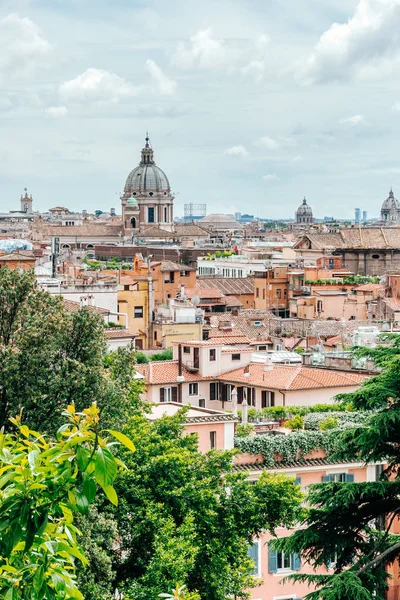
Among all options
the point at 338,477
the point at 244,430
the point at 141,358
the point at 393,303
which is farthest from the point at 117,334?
the point at 393,303

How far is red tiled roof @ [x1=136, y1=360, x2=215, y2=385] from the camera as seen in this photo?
114 feet

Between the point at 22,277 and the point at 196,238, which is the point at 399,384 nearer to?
the point at 22,277

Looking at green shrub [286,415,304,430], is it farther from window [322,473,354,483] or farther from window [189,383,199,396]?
window [189,383,199,396]

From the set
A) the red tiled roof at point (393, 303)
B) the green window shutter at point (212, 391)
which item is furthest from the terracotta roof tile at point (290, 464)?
the red tiled roof at point (393, 303)

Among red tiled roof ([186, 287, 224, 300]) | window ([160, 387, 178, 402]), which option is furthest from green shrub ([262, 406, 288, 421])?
red tiled roof ([186, 287, 224, 300])

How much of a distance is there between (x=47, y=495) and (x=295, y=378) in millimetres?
26770

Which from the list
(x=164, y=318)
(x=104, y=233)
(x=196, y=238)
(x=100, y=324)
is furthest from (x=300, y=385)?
(x=104, y=233)

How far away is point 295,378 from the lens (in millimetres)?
33344

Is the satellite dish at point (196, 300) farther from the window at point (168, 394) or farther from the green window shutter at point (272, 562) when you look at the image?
the green window shutter at point (272, 562)

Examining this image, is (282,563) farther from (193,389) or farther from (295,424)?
(193,389)

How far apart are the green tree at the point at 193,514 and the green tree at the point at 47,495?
34.0 feet

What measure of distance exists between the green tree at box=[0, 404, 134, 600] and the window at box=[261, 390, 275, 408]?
86.4 feet

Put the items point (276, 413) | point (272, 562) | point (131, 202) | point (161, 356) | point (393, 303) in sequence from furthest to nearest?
point (131, 202)
point (393, 303)
point (161, 356)
point (276, 413)
point (272, 562)

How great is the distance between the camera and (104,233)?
176 meters
